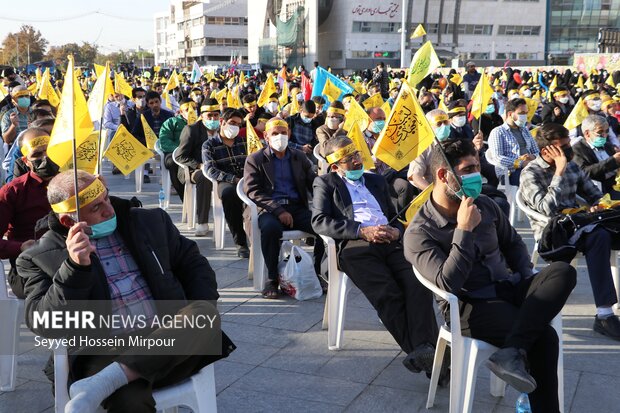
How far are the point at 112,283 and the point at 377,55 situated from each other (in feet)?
251

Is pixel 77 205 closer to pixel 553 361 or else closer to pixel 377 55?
pixel 553 361

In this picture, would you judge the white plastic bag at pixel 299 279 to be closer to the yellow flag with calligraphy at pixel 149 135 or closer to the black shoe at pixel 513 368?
the black shoe at pixel 513 368

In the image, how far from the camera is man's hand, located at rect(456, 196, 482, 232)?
3.54 m

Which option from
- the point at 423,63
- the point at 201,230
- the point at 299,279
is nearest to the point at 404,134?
the point at 299,279

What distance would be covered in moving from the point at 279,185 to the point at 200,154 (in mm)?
2391

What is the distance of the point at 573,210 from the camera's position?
5301 mm

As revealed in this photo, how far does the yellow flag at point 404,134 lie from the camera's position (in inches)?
184

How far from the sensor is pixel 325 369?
14.5 ft

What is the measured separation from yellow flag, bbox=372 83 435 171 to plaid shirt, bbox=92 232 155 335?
1.97 metres

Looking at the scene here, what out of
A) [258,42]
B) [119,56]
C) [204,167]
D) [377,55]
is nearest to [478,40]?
[377,55]

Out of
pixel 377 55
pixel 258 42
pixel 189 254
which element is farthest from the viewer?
pixel 258 42

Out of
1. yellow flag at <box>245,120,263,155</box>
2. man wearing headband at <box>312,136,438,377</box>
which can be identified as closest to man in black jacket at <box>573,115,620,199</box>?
man wearing headband at <box>312,136,438,377</box>

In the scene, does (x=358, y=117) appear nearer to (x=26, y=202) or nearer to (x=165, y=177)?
(x=165, y=177)

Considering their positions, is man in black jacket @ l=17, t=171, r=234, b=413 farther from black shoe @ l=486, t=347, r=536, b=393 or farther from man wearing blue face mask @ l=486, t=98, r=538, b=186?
man wearing blue face mask @ l=486, t=98, r=538, b=186
